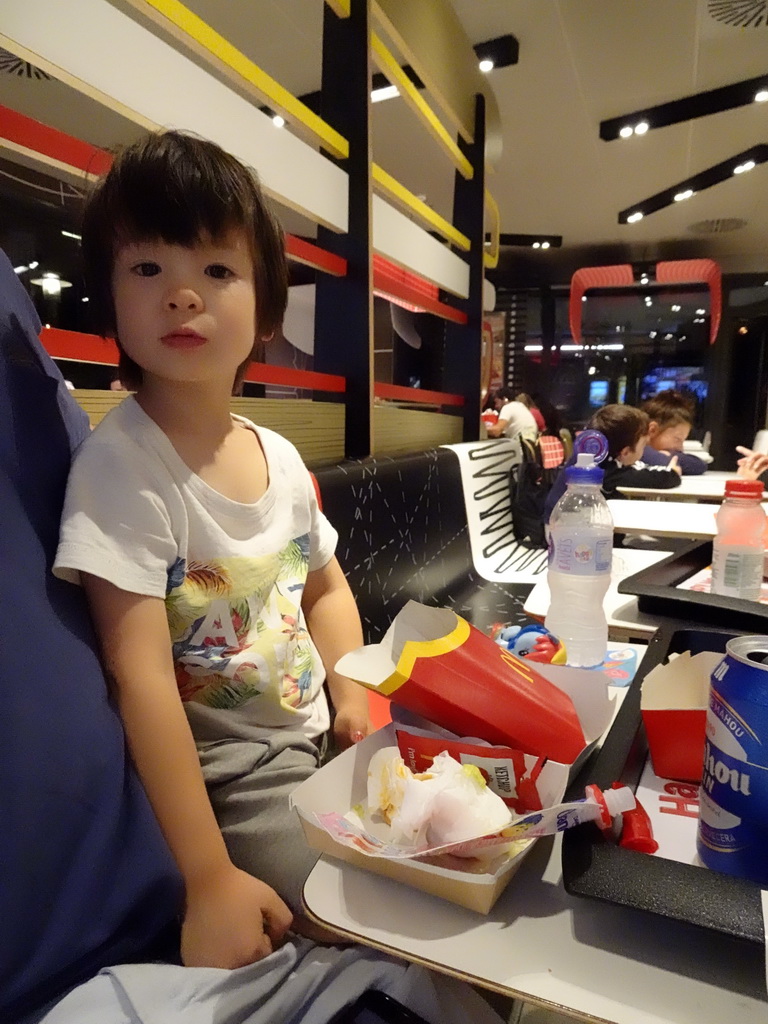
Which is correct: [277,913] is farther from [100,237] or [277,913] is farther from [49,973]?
[100,237]

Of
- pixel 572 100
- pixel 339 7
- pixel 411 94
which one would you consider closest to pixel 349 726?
pixel 339 7

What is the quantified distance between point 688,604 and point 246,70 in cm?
139

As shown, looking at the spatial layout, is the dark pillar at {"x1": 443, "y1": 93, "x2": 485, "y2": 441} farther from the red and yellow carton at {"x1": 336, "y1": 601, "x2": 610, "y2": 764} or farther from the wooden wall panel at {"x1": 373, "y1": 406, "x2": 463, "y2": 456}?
the red and yellow carton at {"x1": 336, "y1": 601, "x2": 610, "y2": 764}

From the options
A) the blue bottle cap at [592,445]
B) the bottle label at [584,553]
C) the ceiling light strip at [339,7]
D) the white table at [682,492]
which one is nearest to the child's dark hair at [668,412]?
the white table at [682,492]

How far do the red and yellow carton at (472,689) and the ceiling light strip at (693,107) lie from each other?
4076mm

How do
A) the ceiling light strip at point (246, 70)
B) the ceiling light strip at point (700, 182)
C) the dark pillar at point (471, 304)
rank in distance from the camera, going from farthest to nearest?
1. the ceiling light strip at point (700, 182)
2. the dark pillar at point (471, 304)
3. the ceiling light strip at point (246, 70)

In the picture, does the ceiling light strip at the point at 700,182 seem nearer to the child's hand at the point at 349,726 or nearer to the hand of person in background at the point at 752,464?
the hand of person in background at the point at 752,464

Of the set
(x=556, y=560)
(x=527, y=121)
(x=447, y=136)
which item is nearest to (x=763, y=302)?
(x=527, y=121)

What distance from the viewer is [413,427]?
251cm

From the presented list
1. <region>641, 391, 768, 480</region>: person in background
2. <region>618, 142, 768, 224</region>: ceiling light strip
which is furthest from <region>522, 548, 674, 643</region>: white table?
<region>618, 142, 768, 224</region>: ceiling light strip

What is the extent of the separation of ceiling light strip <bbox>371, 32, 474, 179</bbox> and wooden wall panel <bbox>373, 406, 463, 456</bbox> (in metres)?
0.99

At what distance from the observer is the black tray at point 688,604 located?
3.15 feet

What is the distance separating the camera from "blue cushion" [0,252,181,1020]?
0.51 meters

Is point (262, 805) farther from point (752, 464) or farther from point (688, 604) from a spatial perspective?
point (752, 464)
